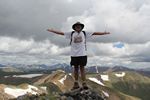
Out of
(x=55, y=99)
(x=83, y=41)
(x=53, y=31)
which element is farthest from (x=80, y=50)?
(x=55, y=99)

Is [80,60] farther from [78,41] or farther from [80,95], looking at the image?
[80,95]

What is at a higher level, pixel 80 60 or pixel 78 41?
pixel 78 41

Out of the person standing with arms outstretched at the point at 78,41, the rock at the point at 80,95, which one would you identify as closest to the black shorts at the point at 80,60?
the person standing with arms outstretched at the point at 78,41

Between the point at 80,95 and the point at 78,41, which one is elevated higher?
the point at 78,41

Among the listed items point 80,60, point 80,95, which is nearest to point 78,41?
point 80,60

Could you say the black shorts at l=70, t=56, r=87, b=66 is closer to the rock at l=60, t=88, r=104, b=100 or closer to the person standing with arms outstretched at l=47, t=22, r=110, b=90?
the person standing with arms outstretched at l=47, t=22, r=110, b=90

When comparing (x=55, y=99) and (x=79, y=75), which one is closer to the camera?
(x=55, y=99)

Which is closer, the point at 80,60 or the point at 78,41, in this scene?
the point at 78,41

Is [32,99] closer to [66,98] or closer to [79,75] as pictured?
[66,98]

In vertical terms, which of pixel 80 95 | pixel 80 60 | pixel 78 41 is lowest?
pixel 80 95

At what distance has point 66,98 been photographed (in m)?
21.8

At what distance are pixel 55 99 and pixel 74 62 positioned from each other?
2683mm

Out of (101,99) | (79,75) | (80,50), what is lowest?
(101,99)

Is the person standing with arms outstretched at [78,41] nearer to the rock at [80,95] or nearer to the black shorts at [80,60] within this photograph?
the black shorts at [80,60]
